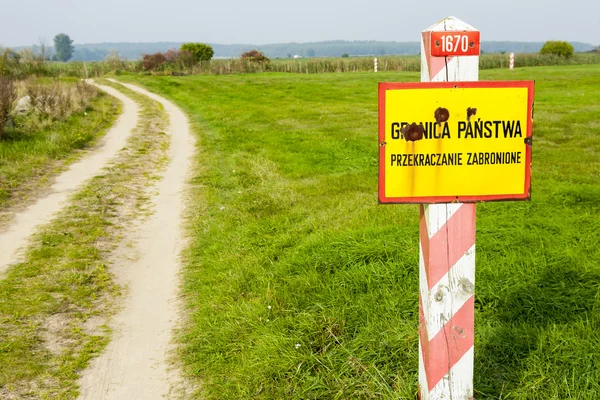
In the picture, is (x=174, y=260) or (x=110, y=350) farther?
(x=174, y=260)

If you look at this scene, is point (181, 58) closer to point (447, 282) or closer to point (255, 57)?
point (255, 57)

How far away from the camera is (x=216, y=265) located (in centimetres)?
607

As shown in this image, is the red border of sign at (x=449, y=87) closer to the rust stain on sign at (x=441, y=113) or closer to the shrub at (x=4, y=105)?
the rust stain on sign at (x=441, y=113)

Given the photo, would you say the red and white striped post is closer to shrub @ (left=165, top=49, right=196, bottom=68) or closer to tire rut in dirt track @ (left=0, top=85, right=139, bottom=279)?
tire rut in dirt track @ (left=0, top=85, right=139, bottom=279)

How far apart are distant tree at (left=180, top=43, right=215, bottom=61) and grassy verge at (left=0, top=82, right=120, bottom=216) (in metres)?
39.3

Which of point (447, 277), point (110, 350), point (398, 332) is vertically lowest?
point (110, 350)

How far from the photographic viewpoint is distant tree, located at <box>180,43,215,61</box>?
56531mm

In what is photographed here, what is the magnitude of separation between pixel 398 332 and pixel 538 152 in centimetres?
858

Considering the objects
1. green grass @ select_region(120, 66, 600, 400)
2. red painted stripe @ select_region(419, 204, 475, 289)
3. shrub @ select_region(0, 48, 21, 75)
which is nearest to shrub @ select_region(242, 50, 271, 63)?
shrub @ select_region(0, 48, 21, 75)

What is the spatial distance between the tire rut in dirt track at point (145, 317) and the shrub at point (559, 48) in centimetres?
5545

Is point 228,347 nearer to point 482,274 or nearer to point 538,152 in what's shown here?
point 482,274

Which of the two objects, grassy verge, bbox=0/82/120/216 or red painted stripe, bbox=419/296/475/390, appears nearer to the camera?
red painted stripe, bbox=419/296/475/390

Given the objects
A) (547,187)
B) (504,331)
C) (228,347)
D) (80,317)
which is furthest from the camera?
(547,187)

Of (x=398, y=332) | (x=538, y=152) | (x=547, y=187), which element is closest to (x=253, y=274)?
(x=398, y=332)
